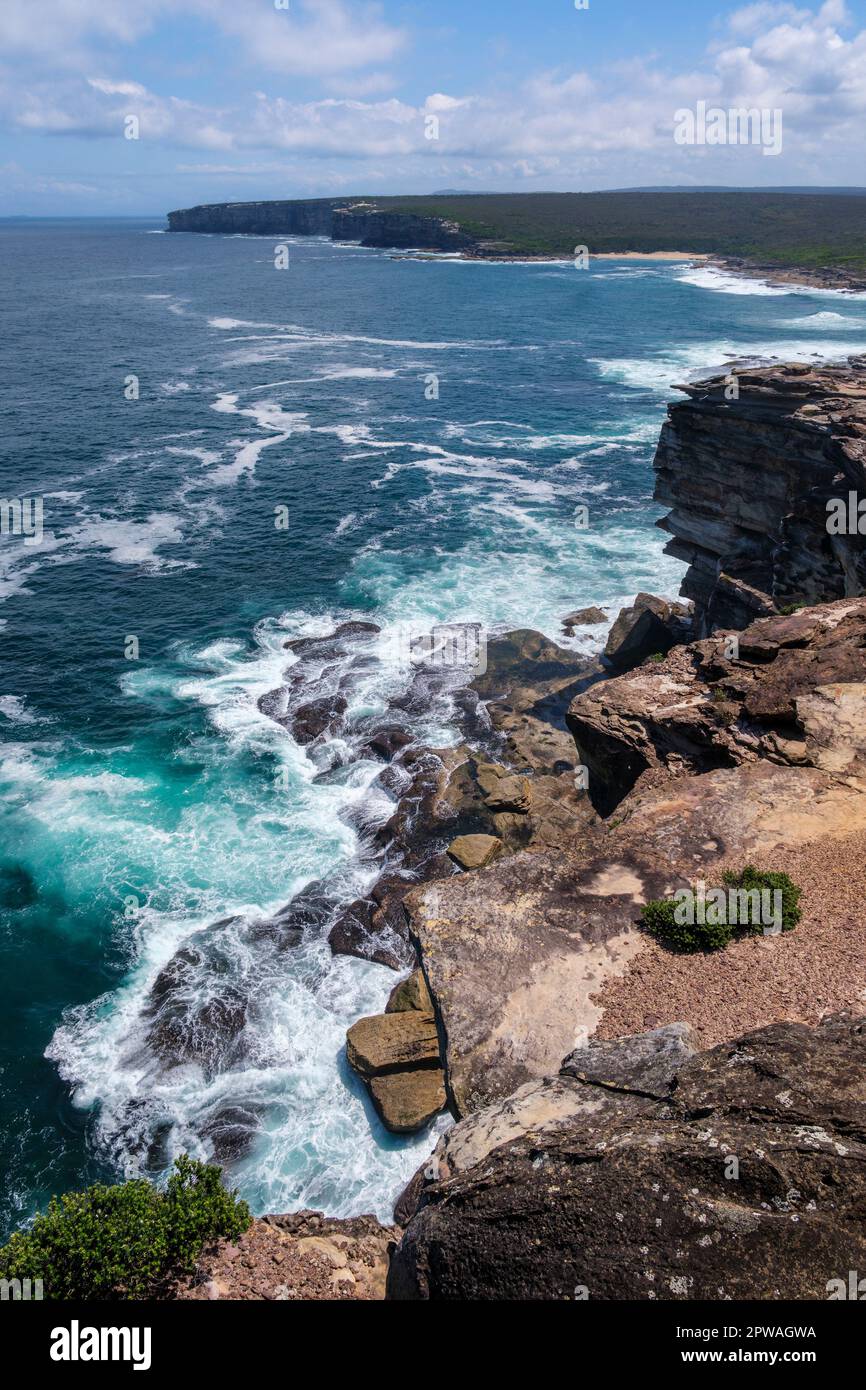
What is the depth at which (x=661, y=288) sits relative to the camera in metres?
185

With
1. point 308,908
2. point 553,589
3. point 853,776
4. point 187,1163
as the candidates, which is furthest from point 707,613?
point 187,1163

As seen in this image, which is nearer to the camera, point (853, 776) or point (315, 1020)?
point (853, 776)

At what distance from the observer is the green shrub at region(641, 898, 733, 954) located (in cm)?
1947

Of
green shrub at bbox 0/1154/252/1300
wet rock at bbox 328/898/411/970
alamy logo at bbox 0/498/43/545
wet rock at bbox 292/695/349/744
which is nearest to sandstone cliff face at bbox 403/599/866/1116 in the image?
green shrub at bbox 0/1154/252/1300

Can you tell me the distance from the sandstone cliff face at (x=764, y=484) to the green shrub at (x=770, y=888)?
19.6 metres

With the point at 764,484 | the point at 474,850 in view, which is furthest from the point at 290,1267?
the point at 764,484

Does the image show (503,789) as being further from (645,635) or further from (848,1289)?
(848,1289)

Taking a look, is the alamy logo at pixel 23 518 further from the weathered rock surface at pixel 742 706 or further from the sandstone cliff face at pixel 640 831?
the sandstone cliff face at pixel 640 831
